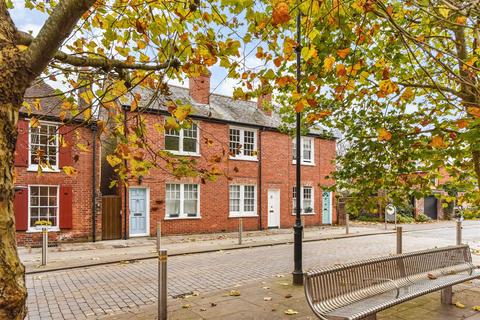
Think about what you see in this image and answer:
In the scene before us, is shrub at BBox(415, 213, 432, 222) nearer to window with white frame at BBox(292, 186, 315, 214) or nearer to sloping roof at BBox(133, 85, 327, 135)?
window with white frame at BBox(292, 186, 315, 214)

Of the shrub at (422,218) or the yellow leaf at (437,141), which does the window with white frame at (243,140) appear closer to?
the yellow leaf at (437,141)

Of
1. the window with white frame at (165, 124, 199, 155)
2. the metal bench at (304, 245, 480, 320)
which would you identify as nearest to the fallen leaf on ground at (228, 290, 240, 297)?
the metal bench at (304, 245, 480, 320)

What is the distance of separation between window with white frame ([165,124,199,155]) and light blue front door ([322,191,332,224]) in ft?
35.0

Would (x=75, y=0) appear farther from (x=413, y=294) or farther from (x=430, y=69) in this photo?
(x=430, y=69)

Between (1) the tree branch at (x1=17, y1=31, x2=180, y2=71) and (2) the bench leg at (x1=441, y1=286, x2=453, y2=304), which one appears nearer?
(1) the tree branch at (x1=17, y1=31, x2=180, y2=71)

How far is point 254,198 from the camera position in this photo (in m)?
22.2

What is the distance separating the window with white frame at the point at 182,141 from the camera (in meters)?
19.0

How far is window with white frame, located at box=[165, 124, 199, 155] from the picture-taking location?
747 inches

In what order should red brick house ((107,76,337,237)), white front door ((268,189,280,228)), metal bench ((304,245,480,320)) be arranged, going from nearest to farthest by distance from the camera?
metal bench ((304,245,480,320)) → red brick house ((107,76,337,237)) → white front door ((268,189,280,228))

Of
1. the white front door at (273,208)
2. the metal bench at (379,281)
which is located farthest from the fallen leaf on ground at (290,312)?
the white front door at (273,208)

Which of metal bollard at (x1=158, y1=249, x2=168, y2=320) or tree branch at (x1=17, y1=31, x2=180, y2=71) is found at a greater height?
tree branch at (x1=17, y1=31, x2=180, y2=71)

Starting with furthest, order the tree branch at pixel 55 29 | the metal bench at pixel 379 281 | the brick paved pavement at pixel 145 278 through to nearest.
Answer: the brick paved pavement at pixel 145 278 → the metal bench at pixel 379 281 → the tree branch at pixel 55 29

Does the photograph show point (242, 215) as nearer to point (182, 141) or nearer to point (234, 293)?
point (182, 141)

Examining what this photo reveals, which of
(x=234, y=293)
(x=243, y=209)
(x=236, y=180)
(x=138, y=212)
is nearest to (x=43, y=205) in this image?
(x=138, y=212)
